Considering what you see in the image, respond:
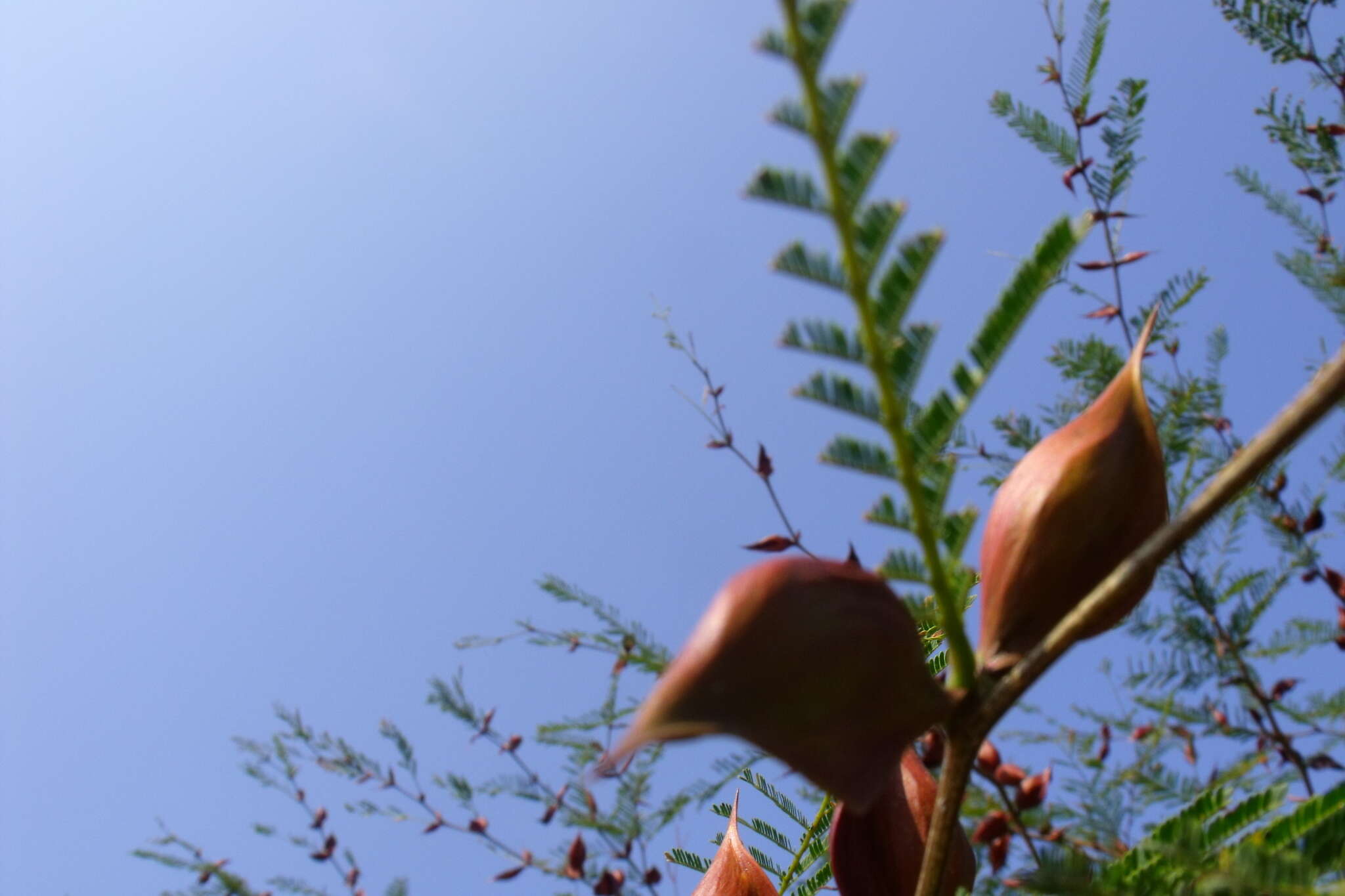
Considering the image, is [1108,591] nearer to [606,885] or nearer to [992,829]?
[992,829]

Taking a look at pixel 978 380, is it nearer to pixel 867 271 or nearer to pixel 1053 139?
pixel 867 271

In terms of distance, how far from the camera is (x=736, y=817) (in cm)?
98

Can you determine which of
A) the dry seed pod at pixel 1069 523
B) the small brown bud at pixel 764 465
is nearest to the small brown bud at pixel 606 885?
the small brown bud at pixel 764 465

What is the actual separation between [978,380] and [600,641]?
238cm

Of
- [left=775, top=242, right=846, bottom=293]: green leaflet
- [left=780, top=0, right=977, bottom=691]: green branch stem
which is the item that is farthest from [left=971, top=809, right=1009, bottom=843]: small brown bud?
[left=775, top=242, right=846, bottom=293]: green leaflet

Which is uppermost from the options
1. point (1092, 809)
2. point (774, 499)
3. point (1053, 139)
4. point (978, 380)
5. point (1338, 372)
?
point (1053, 139)

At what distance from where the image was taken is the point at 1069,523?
0.64 m

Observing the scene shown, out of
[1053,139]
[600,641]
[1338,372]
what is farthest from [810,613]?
[600,641]

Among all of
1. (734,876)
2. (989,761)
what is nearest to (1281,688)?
(989,761)

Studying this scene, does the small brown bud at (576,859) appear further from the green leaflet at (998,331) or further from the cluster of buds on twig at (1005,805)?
the green leaflet at (998,331)

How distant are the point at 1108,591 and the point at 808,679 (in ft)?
0.52

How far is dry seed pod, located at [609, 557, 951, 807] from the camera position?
0.50 metres

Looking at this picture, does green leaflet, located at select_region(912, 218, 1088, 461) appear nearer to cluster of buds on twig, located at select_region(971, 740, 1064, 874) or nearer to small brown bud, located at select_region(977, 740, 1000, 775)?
cluster of buds on twig, located at select_region(971, 740, 1064, 874)

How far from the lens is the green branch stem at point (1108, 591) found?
1.48ft
